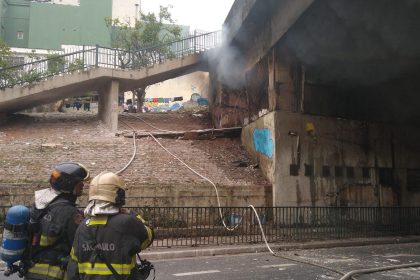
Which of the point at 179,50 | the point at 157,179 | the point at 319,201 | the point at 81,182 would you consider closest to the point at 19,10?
the point at 179,50

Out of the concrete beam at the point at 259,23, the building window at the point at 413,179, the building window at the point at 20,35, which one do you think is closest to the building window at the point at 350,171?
the building window at the point at 413,179

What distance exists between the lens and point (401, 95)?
1900 centimetres

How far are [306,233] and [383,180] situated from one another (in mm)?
6177

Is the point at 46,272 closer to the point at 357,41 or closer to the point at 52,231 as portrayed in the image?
A: the point at 52,231

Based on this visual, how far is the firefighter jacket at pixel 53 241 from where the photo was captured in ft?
11.6

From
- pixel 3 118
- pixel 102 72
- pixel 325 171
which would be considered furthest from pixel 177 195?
pixel 3 118

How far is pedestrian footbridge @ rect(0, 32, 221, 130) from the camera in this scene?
21.1m

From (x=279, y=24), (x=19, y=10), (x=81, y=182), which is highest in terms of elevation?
(x=19, y=10)

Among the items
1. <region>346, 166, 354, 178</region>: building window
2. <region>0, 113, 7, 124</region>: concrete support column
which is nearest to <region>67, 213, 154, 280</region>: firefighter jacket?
<region>346, 166, 354, 178</region>: building window

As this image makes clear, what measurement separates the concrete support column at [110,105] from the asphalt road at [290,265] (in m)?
12.5

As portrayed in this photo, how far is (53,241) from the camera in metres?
3.57

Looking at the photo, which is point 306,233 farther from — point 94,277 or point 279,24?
point 94,277

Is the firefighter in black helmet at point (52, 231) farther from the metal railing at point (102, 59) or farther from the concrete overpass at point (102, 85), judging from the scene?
the metal railing at point (102, 59)

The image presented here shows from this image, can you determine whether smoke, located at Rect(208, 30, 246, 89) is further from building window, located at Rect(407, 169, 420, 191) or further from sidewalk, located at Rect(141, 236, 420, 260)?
sidewalk, located at Rect(141, 236, 420, 260)
